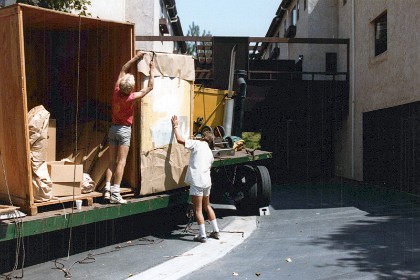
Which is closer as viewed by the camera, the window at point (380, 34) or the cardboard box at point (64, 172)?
the cardboard box at point (64, 172)

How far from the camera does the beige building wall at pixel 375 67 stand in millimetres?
13008

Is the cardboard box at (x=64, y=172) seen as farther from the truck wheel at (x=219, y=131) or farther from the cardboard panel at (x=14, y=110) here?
the truck wheel at (x=219, y=131)

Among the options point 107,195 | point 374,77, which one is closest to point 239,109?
point 107,195

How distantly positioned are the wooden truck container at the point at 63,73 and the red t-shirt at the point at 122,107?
0.63 m

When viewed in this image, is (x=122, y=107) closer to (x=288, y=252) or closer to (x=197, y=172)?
(x=197, y=172)

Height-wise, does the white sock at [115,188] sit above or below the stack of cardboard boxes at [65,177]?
below

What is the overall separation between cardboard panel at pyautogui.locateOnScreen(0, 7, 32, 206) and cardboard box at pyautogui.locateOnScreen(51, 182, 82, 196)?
49cm

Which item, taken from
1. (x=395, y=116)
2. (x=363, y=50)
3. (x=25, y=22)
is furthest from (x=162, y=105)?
(x=363, y=50)

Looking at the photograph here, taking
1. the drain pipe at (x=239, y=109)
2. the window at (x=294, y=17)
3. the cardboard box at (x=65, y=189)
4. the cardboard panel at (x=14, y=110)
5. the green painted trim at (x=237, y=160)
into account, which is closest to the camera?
the cardboard panel at (x=14, y=110)

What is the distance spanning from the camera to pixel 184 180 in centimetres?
824

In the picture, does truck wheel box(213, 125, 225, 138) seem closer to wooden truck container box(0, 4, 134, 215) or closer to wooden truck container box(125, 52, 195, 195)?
wooden truck container box(125, 52, 195, 195)

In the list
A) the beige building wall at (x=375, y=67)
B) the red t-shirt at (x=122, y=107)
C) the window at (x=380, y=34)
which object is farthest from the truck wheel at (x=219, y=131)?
the window at (x=380, y=34)

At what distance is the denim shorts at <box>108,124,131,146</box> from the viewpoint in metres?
7.17

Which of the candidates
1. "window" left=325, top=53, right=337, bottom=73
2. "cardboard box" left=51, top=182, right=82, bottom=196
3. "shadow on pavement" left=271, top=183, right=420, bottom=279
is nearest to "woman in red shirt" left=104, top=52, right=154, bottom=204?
"cardboard box" left=51, top=182, right=82, bottom=196
